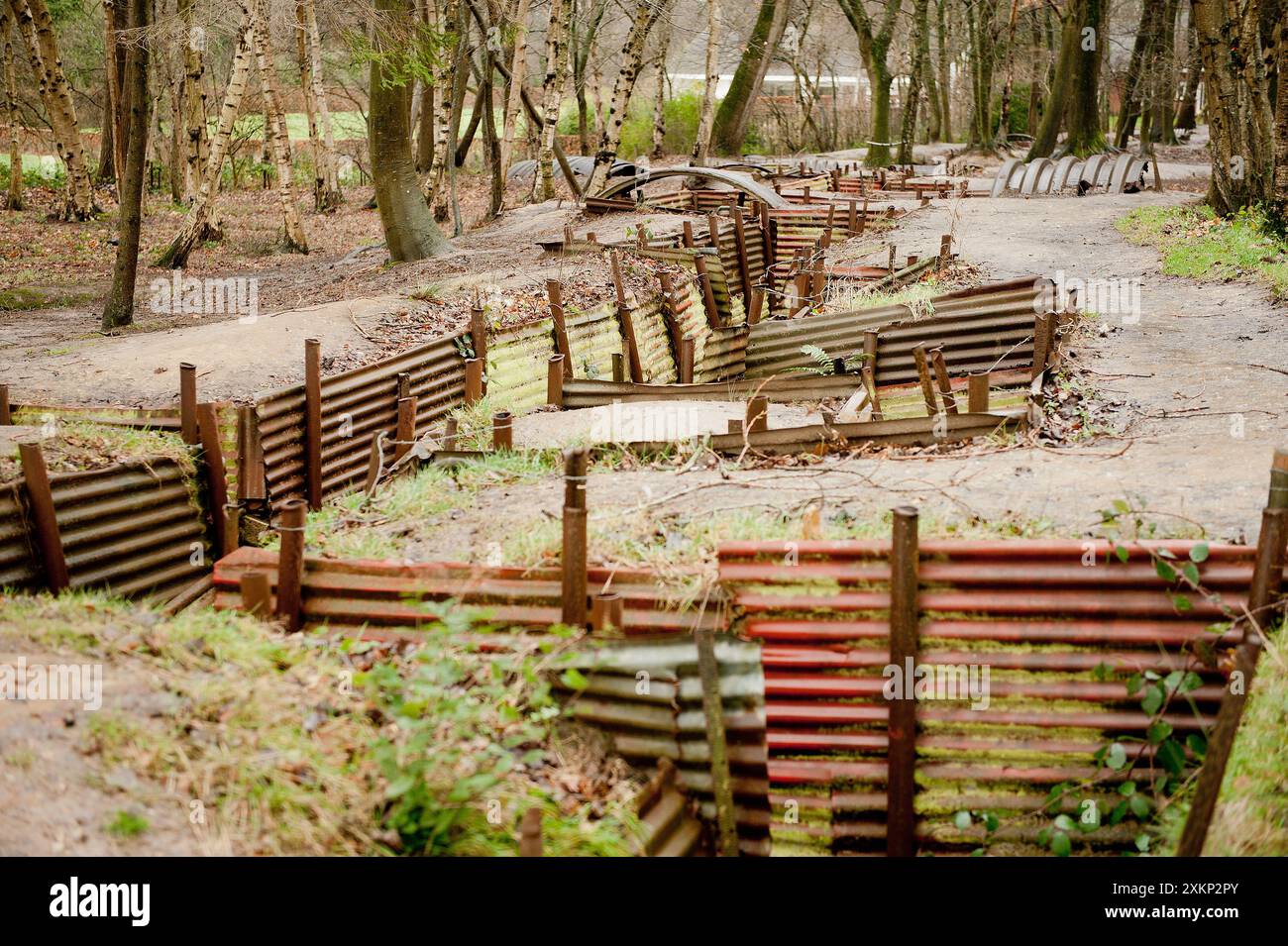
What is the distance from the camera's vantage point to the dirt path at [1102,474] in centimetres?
567

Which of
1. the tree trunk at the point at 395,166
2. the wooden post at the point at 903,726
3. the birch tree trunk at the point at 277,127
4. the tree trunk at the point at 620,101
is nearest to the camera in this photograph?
the wooden post at the point at 903,726

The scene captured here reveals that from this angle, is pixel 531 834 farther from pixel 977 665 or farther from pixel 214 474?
pixel 214 474

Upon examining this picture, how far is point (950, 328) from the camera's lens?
9633mm

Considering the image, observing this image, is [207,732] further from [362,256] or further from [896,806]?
[362,256]

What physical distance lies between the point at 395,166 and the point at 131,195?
4.36 metres

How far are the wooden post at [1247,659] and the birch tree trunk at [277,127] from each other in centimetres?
1630

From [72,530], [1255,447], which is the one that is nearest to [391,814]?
[72,530]

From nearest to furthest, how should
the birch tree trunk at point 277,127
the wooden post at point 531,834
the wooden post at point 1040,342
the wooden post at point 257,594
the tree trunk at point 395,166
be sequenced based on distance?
the wooden post at point 531,834 → the wooden post at point 257,594 → the wooden post at point 1040,342 → the tree trunk at point 395,166 → the birch tree trunk at point 277,127

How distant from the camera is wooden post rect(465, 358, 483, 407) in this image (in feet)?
33.1

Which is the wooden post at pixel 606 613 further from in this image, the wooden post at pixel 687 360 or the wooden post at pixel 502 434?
the wooden post at pixel 687 360

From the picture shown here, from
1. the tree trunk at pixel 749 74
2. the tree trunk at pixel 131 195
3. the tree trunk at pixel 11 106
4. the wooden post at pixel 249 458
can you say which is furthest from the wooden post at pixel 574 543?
the tree trunk at pixel 749 74

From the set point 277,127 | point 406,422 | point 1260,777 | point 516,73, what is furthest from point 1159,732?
point 516,73

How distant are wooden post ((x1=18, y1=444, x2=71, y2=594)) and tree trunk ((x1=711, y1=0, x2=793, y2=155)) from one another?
2591 cm
